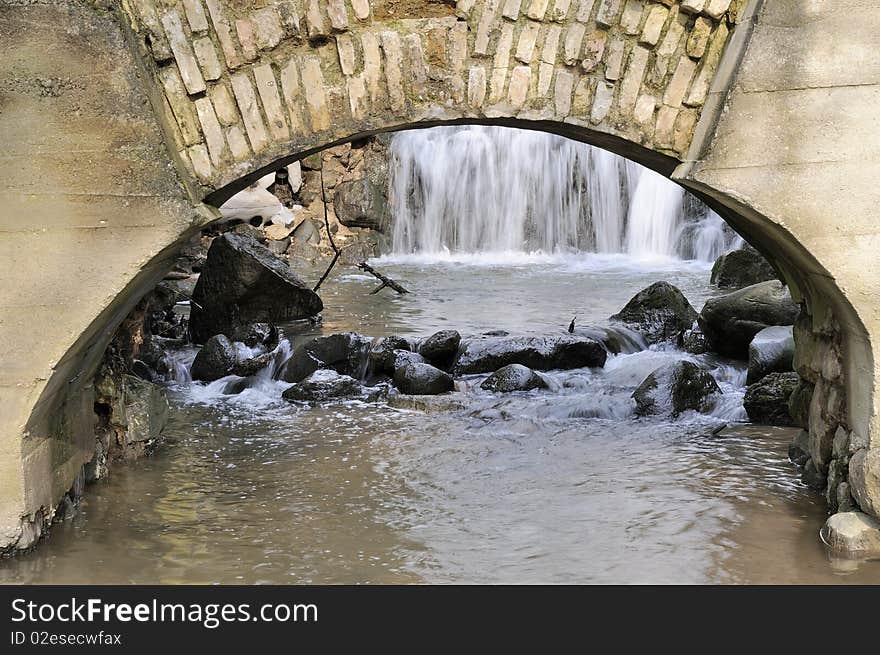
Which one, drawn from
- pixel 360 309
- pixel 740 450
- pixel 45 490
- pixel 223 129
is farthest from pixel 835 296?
pixel 360 309

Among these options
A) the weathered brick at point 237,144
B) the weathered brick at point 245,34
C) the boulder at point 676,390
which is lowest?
the boulder at point 676,390

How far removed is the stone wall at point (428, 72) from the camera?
4422mm

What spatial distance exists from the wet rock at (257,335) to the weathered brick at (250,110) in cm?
505

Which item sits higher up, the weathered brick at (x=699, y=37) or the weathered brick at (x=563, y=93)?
the weathered brick at (x=699, y=37)

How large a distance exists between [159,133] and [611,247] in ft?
50.7

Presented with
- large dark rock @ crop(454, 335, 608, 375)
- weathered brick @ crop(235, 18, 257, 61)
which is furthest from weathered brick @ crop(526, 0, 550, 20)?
large dark rock @ crop(454, 335, 608, 375)

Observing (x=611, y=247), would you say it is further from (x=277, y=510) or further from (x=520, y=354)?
(x=277, y=510)

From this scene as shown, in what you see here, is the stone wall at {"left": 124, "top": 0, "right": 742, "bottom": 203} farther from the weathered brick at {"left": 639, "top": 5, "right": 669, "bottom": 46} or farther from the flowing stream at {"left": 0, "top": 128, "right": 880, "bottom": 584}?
the flowing stream at {"left": 0, "top": 128, "right": 880, "bottom": 584}

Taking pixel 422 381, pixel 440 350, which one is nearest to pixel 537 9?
pixel 422 381

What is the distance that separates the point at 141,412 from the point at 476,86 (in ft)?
9.83

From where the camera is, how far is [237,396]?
8.12 m

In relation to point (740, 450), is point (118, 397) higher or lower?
higher

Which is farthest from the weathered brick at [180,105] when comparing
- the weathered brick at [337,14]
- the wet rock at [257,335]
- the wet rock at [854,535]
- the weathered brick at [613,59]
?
the wet rock at [257,335]

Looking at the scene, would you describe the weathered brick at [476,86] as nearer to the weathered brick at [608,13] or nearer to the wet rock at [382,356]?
the weathered brick at [608,13]
